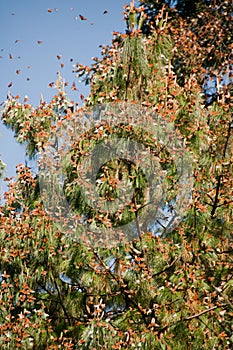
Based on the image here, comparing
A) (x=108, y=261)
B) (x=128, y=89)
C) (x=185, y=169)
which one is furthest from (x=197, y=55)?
(x=108, y=261)

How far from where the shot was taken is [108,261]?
3.55 metres

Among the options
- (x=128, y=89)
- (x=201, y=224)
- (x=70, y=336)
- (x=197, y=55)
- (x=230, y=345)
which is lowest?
(x=230, y=345)

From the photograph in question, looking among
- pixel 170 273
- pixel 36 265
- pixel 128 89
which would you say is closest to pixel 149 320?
pixel 170 273

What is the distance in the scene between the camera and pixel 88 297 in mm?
3645

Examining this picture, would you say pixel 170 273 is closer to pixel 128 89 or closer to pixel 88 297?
A: pixel 88 297

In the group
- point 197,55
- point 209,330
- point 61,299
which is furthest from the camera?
point 197,55

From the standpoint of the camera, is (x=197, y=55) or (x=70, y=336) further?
(x=197, y=55)

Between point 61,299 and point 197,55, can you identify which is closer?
point 61,299

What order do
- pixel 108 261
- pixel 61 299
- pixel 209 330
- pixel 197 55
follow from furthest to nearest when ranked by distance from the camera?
pixel 197 55 → pixel 61 299 → pixel 108 261 → pixel 209 330

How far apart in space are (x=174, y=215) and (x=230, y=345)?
0.90 metres

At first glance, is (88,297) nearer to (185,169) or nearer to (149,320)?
(149,320)

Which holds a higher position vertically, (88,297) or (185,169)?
(185,169)

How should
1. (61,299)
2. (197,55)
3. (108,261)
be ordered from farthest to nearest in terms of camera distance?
(197,55) → (61,299) → (108,261)

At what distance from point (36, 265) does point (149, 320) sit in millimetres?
876
